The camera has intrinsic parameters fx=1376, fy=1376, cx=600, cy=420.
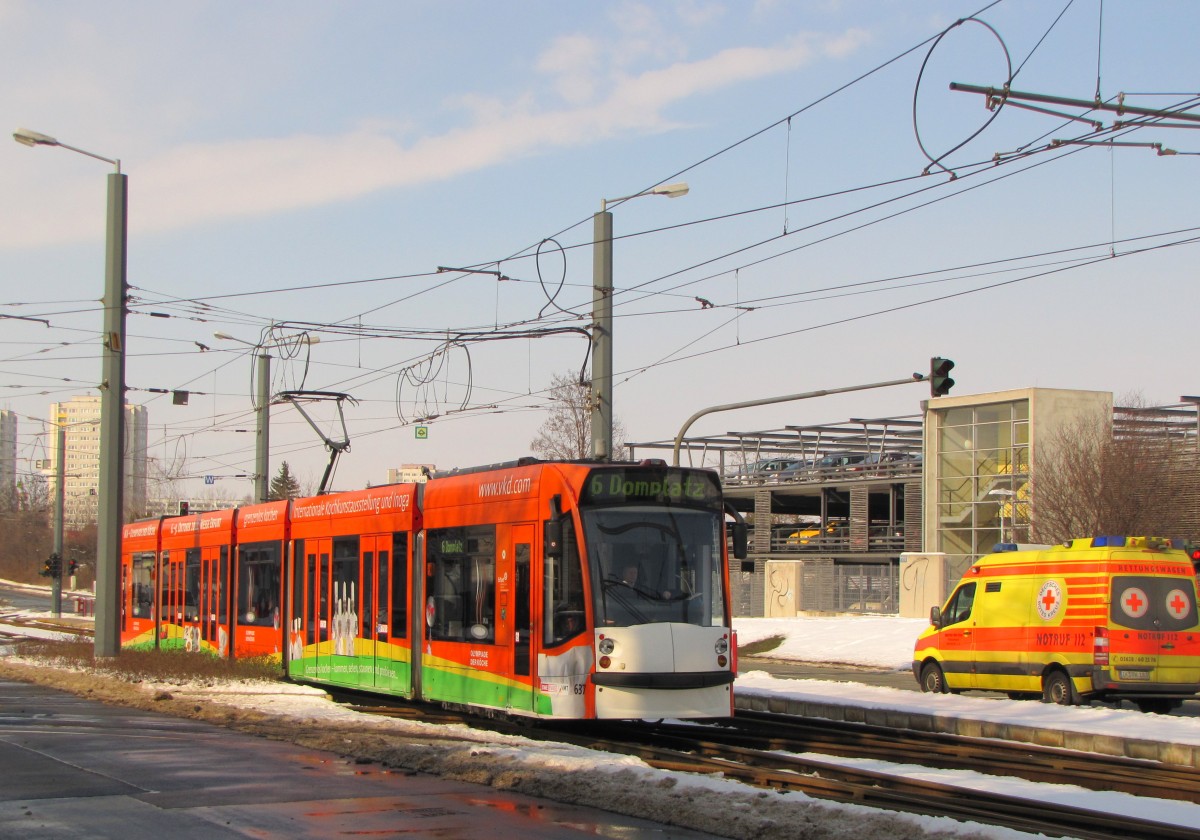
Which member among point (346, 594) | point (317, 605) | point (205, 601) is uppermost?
Answer: point (346, 594)

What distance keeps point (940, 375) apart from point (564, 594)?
11.3 meters

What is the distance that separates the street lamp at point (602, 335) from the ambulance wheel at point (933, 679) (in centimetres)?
651

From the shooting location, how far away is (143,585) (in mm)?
30828

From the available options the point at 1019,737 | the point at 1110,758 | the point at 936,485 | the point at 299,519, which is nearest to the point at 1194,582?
the point at 1019,737

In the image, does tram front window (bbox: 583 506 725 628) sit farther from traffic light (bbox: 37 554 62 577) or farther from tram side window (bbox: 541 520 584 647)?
traffic light (bbox: 37 554 62 577)

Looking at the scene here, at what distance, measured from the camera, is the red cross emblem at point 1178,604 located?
64.8ft

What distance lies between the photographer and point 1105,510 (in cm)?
4131

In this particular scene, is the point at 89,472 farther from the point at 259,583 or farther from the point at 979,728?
the point at 979,728

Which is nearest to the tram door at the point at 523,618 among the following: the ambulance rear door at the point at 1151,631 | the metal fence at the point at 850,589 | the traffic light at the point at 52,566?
the ambulance rear door at the point at 1151,631

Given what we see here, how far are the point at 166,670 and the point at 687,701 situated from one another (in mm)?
10857

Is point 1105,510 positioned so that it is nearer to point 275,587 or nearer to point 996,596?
point 996,596

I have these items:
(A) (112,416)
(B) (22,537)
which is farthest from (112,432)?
(B) (22,537)

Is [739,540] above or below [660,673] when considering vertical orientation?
above

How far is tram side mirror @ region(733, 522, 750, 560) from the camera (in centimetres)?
1513
